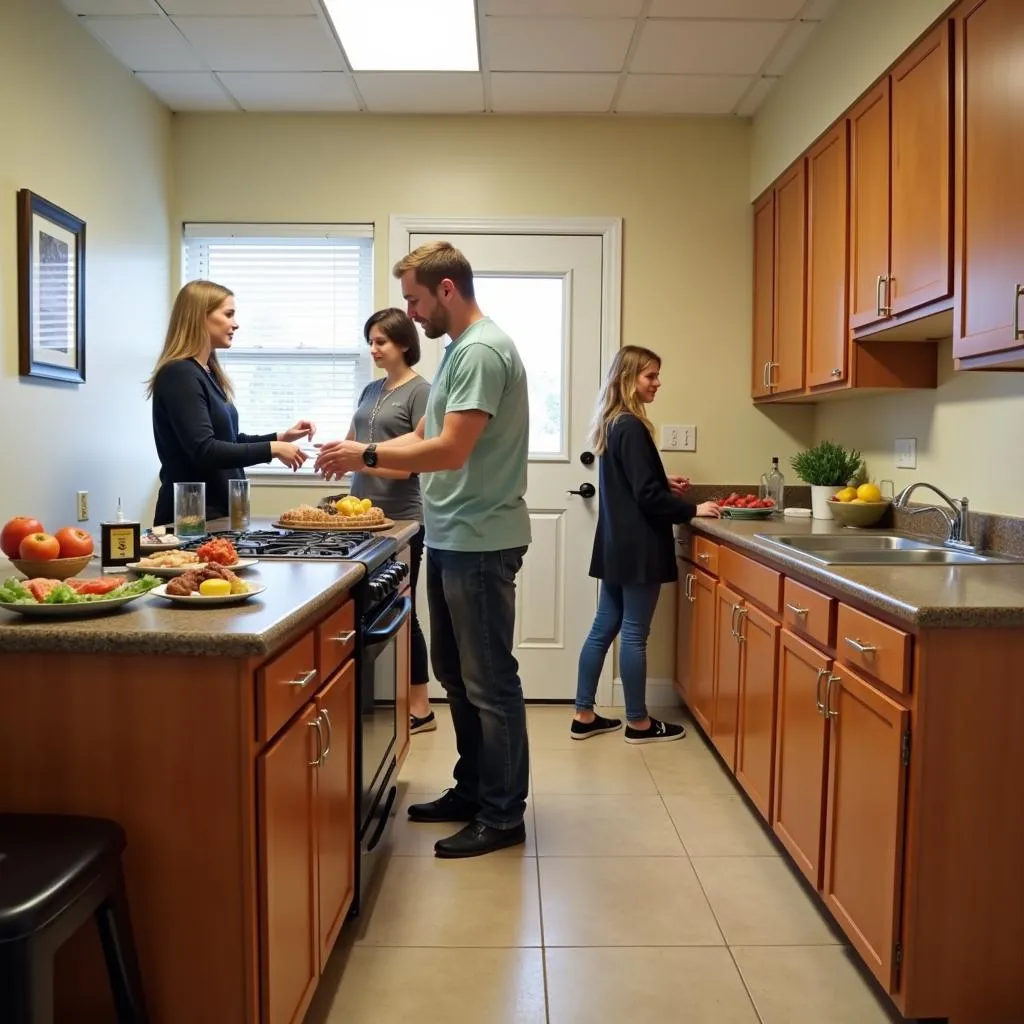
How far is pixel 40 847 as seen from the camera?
1133 millimetres

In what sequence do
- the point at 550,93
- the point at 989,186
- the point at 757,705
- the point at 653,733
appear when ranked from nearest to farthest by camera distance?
the point at 989,186 → the point at 757,705 → the point at 653,733 → the point at 550,93

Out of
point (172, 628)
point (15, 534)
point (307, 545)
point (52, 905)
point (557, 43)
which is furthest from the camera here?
point (557, 43)

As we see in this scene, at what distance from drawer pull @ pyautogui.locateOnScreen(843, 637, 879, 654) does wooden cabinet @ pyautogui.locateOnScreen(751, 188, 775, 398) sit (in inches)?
75.0

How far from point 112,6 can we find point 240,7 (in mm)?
410

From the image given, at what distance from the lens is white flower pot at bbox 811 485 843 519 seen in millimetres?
3191

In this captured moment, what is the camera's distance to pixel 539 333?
3.82 metres

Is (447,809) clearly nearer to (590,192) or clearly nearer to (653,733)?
(653,733)

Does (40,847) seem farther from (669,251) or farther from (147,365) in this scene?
(669,251)

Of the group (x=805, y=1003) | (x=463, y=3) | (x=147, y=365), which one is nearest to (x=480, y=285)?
(x=463, y=3)

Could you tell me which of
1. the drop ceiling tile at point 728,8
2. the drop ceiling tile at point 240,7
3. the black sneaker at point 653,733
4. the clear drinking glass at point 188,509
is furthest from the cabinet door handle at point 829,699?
the drop ceiling tile at point 240,7

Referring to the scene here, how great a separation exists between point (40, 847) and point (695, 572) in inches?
101

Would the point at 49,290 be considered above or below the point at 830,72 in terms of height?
below

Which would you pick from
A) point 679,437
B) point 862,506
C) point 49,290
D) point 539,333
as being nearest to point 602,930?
point 862,506

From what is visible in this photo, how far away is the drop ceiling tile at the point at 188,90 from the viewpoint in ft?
11.0
